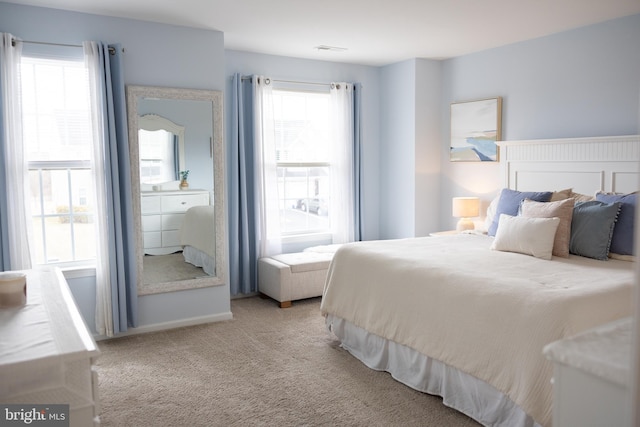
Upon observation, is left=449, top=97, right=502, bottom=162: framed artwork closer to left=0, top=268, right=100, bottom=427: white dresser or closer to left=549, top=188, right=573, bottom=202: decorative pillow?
left=549, top=188, right=573, bottom=202: decorative pillow

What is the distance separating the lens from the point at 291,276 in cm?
506

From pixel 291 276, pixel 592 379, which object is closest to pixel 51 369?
pixel 592 379

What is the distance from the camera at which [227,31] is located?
450 centimetres

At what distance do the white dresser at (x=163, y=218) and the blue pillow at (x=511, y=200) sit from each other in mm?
2530

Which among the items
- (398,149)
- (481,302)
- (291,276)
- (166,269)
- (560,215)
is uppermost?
(398,149)

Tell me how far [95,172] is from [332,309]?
2075 mm

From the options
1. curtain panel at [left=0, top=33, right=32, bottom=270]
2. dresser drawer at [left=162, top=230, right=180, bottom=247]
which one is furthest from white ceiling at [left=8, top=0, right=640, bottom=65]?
dresser drawer at [left=162, top=230, right=180, bottom=247]

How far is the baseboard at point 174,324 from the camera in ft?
14.0

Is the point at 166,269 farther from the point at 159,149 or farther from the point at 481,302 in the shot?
the point at 481,302

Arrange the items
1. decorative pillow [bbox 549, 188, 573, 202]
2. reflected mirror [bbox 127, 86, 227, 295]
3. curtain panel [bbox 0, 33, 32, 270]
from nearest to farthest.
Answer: curtain panel [bbox 0, 33, 32, 270], decorative pillow [bbox 549, 188, 573, 202], reflected mirror [bbox 127, 86, 227, 295]

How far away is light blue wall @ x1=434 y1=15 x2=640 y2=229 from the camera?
4.11 m

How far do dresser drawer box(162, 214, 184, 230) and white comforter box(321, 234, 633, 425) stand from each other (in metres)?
1.39

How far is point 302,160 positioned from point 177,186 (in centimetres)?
178

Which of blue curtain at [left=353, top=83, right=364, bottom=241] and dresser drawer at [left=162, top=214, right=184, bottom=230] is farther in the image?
blue curtain at [left=353, top=83, right=364, bottom=241]
